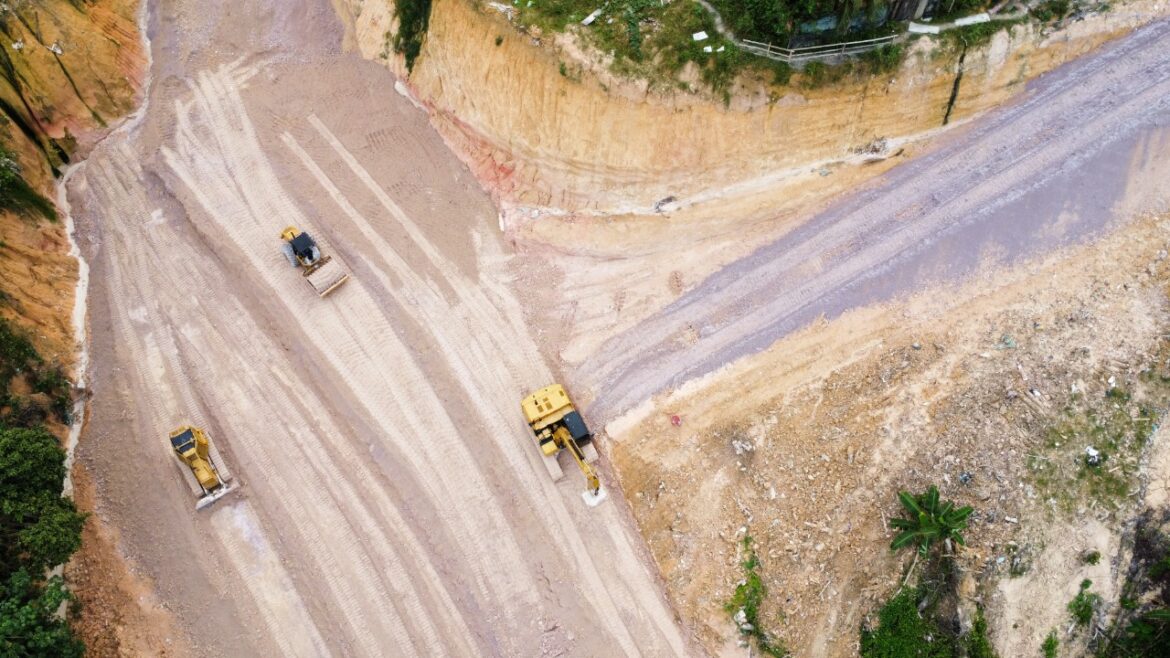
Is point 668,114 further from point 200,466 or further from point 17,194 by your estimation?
point 17,194

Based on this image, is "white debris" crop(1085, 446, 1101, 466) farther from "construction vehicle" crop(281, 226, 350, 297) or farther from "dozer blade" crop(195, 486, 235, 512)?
"dozer blade" crop(195, 486, 235, 512)

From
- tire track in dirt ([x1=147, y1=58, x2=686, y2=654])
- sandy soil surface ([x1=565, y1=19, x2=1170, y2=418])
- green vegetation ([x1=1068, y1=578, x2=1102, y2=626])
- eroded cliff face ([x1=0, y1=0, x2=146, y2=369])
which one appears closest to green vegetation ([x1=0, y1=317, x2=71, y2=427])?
eroded cliff face ([x1=0, y1=0, x2=146, y2=369])

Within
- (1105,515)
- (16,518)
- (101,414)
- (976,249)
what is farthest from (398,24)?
(1105,515)

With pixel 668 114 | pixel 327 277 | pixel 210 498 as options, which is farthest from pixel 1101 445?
pixel 210 498

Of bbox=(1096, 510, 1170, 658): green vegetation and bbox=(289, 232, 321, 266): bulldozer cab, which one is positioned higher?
bbox=(289, 232, 321, 266): bulldozer cab

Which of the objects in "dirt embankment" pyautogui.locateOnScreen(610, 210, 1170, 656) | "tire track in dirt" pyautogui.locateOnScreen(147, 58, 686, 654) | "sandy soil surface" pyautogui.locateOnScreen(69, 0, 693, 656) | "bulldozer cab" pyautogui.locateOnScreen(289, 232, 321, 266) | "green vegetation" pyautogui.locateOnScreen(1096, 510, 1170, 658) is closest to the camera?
"green vegetation" pyautogui.locateOnScreen(1096, 510, 1170, 658)

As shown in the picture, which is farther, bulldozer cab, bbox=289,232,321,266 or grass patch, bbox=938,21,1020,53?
bulldozer cab, bbox=289,232,321,266

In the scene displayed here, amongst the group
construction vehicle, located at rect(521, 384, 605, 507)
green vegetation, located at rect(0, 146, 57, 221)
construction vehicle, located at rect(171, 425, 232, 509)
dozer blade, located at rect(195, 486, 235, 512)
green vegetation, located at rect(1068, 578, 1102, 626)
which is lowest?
green vegetation, located at rect(1068, 578, 1102, 626)
